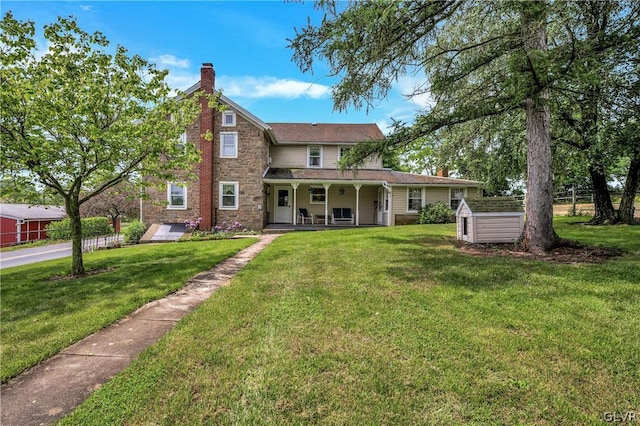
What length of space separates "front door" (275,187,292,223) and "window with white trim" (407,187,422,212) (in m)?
7.25

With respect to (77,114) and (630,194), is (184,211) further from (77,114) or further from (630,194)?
(630,194)

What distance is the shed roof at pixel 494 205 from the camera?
8555mm

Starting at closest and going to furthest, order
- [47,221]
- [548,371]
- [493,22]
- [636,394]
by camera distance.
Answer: [636,394], [548,371], [493,22], [47,221]

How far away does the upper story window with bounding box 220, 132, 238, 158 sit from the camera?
655 inches

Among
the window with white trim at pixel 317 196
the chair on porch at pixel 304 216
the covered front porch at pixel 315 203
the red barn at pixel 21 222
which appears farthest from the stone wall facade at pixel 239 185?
the red barn at pixel 21 222

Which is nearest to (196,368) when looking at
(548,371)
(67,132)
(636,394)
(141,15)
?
(548,371)

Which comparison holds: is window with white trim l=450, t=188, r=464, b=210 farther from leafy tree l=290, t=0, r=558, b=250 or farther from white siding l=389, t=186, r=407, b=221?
leafy tree l=290, t=0, r=558, b=250

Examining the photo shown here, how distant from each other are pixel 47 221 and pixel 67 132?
97.5 ft

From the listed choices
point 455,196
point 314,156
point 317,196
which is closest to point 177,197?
point 317,196

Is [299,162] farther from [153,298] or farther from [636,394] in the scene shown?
[636,394]

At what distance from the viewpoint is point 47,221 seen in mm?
28797

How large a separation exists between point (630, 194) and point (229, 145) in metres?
18.3

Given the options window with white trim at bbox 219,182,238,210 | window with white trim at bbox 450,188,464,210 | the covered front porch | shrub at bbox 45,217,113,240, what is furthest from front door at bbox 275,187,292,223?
shrub at bbox 45,217,113,240

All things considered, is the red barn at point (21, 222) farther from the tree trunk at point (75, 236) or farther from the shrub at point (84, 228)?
the tree trunk at point (75, 236)
